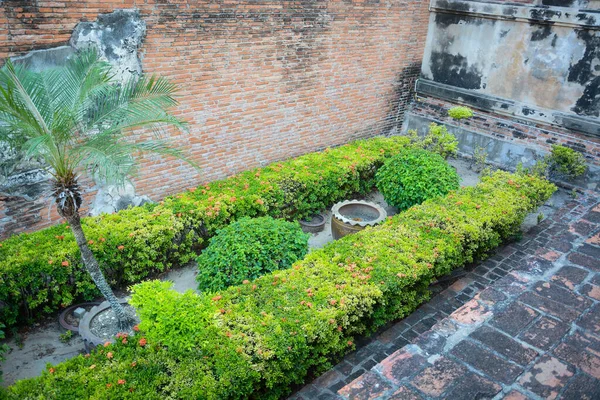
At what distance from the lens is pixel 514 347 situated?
315 cm

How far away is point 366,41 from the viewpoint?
29.6 ft

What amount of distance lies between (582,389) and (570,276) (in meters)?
1.65

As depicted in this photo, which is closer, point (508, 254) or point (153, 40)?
point (153, 40)

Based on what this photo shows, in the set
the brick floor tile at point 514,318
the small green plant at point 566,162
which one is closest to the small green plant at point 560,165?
the small green plant at point 566,162

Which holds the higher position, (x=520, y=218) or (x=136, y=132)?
(x=136, y=132)

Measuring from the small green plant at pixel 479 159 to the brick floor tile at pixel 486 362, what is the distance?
23.0 ft

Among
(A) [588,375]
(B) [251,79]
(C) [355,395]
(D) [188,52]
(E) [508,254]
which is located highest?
(D) [188,52]

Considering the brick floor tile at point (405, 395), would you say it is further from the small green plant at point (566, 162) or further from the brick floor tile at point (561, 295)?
the small green plant at point (566, 162)

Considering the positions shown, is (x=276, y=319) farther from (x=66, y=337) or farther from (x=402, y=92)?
(x=402, y=92)

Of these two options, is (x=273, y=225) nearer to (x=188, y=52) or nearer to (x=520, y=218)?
(x=188, y=52)

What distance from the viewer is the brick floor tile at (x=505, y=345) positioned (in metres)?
3.05

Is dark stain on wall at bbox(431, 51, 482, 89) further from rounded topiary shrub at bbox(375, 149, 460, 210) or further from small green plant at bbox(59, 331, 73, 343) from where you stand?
small green plant at bbox(59, 331, 73, 343)

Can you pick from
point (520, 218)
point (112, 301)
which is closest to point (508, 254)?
point (520, 218)

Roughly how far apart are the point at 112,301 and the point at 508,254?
5.93 metres
